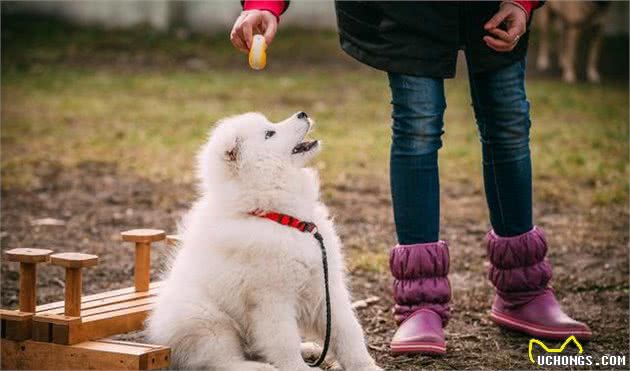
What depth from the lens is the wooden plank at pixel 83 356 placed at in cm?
259

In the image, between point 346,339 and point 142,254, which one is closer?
point 346,339

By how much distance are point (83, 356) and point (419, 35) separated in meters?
1.51

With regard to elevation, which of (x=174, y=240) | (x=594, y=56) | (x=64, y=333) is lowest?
(x=64, y=333)

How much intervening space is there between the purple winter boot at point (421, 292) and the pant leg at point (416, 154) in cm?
5

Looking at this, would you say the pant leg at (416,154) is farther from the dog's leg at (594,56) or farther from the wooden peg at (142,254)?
the dog's leg at (594,56)

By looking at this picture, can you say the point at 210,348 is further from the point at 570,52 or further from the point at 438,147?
the point at 570,52

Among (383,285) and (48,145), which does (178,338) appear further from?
(48,145)

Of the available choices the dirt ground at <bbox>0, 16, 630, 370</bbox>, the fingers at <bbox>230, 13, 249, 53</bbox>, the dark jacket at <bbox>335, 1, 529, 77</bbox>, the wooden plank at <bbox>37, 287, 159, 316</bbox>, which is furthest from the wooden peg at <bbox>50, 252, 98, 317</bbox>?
the dark jacket at <bbox>335, 1, 529, 77</bbox>

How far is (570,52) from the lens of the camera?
12.4 metres

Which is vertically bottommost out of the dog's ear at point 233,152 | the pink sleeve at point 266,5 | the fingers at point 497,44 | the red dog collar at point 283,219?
the red dog collar at point 283,219

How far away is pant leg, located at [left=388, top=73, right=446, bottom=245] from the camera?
9.98ft

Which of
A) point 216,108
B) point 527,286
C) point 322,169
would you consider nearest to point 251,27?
point 527,286

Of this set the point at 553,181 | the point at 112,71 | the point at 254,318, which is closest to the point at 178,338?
the point at 254,318

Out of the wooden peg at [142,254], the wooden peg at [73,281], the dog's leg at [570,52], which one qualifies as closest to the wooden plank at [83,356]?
the wooden peg at [73,281]
